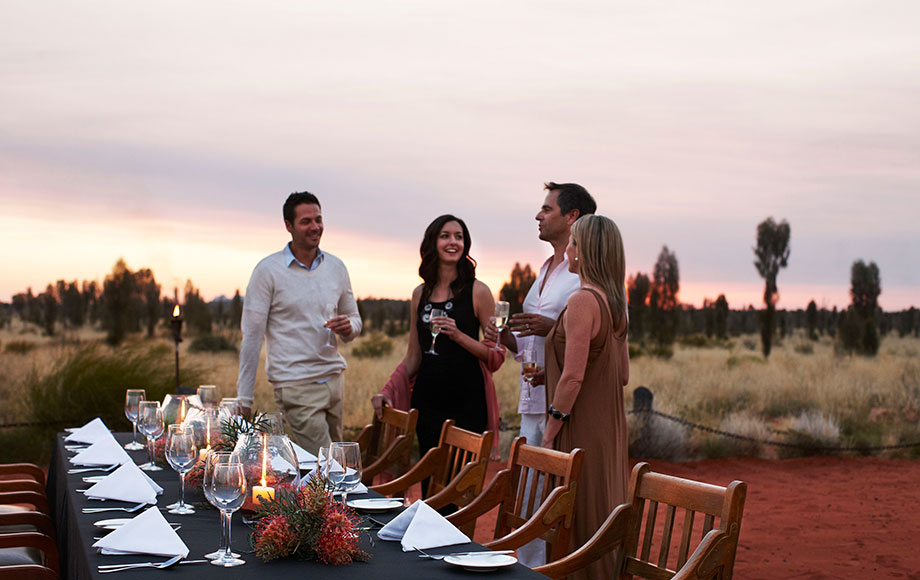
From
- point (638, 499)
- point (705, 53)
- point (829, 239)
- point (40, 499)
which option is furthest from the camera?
point (829, 239)

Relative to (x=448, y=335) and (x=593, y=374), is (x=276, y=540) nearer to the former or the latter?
(x=593, y=374)

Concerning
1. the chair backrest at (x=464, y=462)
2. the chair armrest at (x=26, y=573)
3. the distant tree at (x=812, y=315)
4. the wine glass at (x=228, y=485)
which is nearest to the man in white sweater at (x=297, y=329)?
the chair backrest at (x=464, y=462)

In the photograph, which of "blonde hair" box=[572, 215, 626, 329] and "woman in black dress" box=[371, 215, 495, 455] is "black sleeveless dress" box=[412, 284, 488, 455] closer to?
"woman in black dress" box=[371, 215, 495, 455]

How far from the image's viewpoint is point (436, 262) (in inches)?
209

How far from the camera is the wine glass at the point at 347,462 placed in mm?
2685

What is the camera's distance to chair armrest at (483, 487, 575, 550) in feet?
10.1

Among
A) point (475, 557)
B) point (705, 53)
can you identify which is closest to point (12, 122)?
point (705, 53)

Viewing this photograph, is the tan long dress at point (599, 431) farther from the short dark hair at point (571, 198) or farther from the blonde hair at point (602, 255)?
the short dark hair at point (571, 198)

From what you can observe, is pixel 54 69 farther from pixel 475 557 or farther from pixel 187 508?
pixel 475 557

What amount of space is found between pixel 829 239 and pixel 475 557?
21.1m

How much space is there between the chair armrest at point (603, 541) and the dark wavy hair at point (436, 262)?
243 cm

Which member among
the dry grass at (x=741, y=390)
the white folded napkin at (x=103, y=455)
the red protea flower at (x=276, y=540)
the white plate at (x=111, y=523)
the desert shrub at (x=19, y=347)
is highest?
the red protea flower at (x=276, y=540)

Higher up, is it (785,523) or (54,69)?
(54,69)

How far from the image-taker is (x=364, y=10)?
11.8 meters
